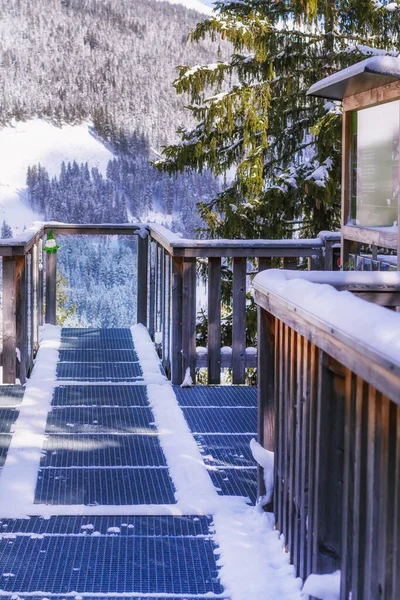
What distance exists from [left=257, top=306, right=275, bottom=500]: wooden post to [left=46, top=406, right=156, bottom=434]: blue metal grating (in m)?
1.39

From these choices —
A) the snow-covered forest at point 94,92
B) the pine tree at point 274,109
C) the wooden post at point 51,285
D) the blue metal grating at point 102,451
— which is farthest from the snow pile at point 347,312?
the snow-covered forest at point 94,92

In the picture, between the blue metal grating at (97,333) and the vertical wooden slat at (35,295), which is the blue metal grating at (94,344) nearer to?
the blue metal grating at (97,333)

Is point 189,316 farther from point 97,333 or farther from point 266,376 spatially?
point 266,376

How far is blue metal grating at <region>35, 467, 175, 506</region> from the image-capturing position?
325 cm

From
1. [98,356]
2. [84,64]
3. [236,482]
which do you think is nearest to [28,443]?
[236,482]

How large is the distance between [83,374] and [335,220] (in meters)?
6.73

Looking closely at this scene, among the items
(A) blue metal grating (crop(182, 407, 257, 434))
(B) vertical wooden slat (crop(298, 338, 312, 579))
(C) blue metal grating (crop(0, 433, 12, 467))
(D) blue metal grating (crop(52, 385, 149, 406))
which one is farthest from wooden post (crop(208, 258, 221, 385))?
(B) vertical wooden slat (crop(298, 338, 312, 579))

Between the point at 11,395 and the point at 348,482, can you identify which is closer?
the point at 348,482

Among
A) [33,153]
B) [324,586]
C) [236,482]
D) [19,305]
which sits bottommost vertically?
[236,482]

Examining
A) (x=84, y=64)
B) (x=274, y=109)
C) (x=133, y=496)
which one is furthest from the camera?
(x=84, y=64)

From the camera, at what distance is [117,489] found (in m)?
3.38

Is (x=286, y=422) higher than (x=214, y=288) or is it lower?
lower

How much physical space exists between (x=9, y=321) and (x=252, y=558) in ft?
9.65

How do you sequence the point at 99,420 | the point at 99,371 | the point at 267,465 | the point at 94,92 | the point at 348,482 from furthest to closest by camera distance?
the point at 94,92, the point at 99,371, the point at 99,420, the point at 267,465, the point at 348,482
